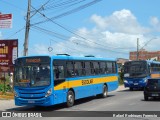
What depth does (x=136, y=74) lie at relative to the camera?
114ft

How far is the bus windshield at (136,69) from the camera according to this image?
34500 millimetres

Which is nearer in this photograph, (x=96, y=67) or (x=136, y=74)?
(x=96, y=67)

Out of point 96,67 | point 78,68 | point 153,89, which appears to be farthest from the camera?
point 96,67

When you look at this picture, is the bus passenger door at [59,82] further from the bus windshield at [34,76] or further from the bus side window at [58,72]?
the bus windshield at [34,76]

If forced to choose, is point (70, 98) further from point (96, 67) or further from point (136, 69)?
point (136, 69)

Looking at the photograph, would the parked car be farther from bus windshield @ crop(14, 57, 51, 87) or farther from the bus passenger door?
bus windshield @ crop(14, 57, 51, 87)

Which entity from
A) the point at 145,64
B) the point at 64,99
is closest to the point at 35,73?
the point at 64,99

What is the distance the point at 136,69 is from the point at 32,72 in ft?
59.5

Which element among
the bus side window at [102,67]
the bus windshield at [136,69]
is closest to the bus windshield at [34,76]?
the bus side window at [102,67]

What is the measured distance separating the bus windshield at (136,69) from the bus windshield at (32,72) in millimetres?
17739

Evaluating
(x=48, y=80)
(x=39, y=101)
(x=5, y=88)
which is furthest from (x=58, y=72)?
(x=5, y=88)

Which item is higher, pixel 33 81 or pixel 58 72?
pixel 58 72

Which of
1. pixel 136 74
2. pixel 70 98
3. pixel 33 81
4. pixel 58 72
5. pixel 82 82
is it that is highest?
pixel 58 72

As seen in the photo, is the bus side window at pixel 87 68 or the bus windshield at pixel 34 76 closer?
the bus windshield at pixel 34 76
